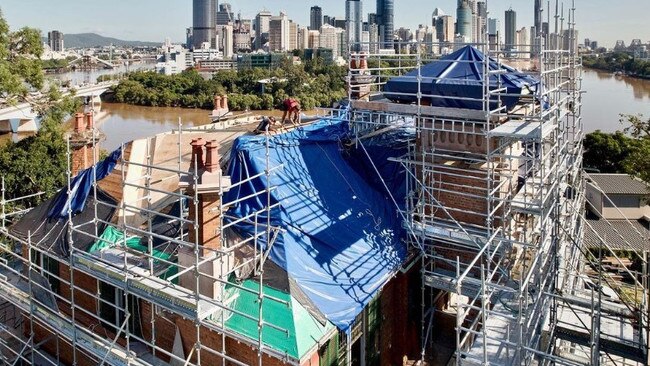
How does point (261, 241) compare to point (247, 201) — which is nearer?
point (261, 241)

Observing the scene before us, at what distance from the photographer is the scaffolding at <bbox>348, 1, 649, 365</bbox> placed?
8.20 metres

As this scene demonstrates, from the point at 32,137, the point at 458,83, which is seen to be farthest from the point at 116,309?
the point at 32,137

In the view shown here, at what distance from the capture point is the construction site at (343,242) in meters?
7.34

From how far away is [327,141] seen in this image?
10266 mm

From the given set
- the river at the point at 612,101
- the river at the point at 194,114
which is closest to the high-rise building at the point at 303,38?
the river at the point at 612,101

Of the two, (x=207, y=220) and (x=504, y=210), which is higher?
(x=207, y=220)

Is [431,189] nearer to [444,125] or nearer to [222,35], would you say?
[444,125]

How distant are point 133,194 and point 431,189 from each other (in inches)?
192

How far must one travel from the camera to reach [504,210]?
892 cm

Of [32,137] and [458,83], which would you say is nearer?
[458,83]

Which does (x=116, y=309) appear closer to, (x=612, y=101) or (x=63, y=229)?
(x=63, y=229)

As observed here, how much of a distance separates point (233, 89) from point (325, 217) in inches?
2229

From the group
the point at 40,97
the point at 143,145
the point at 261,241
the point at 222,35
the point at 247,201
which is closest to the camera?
the point at 261,241

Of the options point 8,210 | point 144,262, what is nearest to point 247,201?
point 144,262
